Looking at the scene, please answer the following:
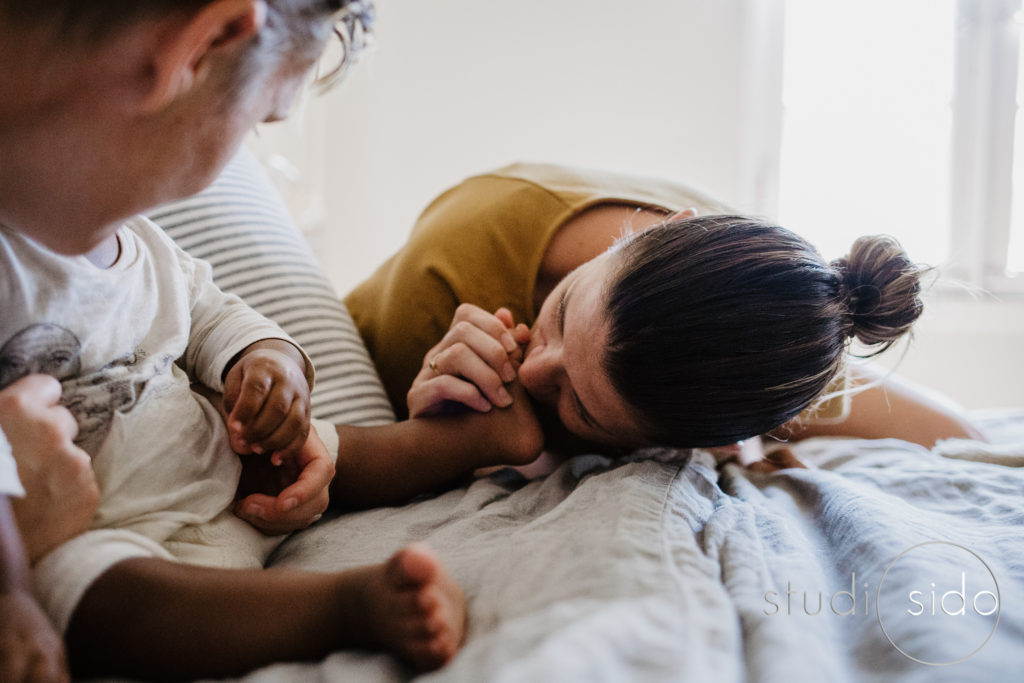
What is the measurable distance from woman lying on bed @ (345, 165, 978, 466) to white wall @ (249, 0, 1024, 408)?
1.46 meters

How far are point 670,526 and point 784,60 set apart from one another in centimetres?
237

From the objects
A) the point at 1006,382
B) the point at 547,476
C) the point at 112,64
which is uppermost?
the point at 112,64

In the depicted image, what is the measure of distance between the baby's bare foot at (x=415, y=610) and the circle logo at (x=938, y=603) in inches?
10.5

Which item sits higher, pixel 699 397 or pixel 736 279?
pixel 736 279

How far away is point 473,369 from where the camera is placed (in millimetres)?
813

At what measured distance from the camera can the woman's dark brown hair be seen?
647 millimetres

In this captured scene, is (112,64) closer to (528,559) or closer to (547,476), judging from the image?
(528,559)

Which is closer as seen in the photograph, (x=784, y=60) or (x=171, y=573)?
(x=171, y=573)

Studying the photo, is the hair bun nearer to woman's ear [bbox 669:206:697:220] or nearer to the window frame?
woman's ear [bbox 669:206:697:220]

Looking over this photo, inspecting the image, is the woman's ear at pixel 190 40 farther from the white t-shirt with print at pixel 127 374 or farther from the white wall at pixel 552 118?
the white wall at pixel 552 118

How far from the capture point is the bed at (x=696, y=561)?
1.31ft

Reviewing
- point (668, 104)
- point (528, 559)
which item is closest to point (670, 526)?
point (528, 559)

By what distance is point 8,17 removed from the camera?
1.45 feet

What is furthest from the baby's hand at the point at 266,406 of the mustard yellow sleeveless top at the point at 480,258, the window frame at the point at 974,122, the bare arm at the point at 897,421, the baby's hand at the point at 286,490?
the window frame at the point at 974,122
